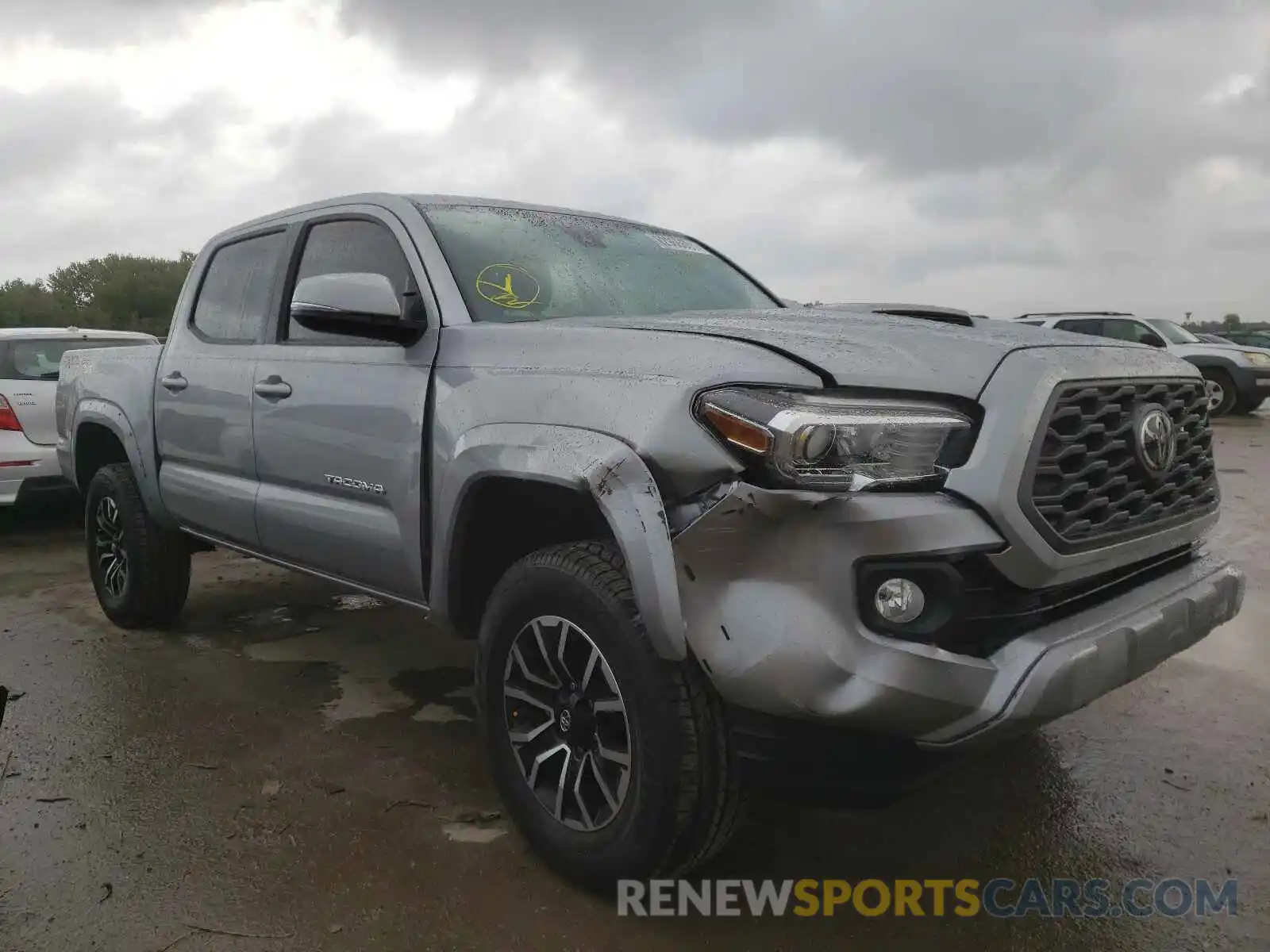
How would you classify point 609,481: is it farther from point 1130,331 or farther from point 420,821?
point 1130,331

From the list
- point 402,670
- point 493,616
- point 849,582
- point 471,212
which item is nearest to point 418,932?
point 493,616

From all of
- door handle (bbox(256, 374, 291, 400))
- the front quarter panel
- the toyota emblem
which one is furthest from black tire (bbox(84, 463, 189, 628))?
the toyota emblem

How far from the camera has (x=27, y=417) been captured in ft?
21.7

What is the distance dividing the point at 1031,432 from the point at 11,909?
2.60m

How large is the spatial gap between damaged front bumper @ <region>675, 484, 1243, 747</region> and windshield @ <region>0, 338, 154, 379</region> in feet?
19.4

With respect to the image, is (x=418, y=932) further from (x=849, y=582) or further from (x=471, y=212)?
(x=471, y=212)

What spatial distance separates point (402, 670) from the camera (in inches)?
162

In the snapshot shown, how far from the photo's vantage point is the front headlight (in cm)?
196

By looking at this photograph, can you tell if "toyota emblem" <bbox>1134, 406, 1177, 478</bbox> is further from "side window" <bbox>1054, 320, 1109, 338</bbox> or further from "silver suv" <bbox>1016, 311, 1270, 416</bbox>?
"silver suv" <bbox>1016, 311, 1270, 416</bbox>

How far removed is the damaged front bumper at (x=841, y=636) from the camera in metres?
1.89

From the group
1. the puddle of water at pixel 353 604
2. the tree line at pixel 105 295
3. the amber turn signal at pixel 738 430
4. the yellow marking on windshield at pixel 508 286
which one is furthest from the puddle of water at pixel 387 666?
the tree line at pixel 105 295

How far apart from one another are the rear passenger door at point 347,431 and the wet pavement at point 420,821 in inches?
24.7

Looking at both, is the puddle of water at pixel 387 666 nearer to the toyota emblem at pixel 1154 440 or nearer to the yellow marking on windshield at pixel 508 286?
the yellow marking on windshield at pixel 508 286

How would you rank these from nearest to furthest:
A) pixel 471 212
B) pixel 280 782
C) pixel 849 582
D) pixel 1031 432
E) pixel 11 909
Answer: pixel 849 582
pixel 1031 432
pixel 11 909
pixel 280 782
pixel 471 212
